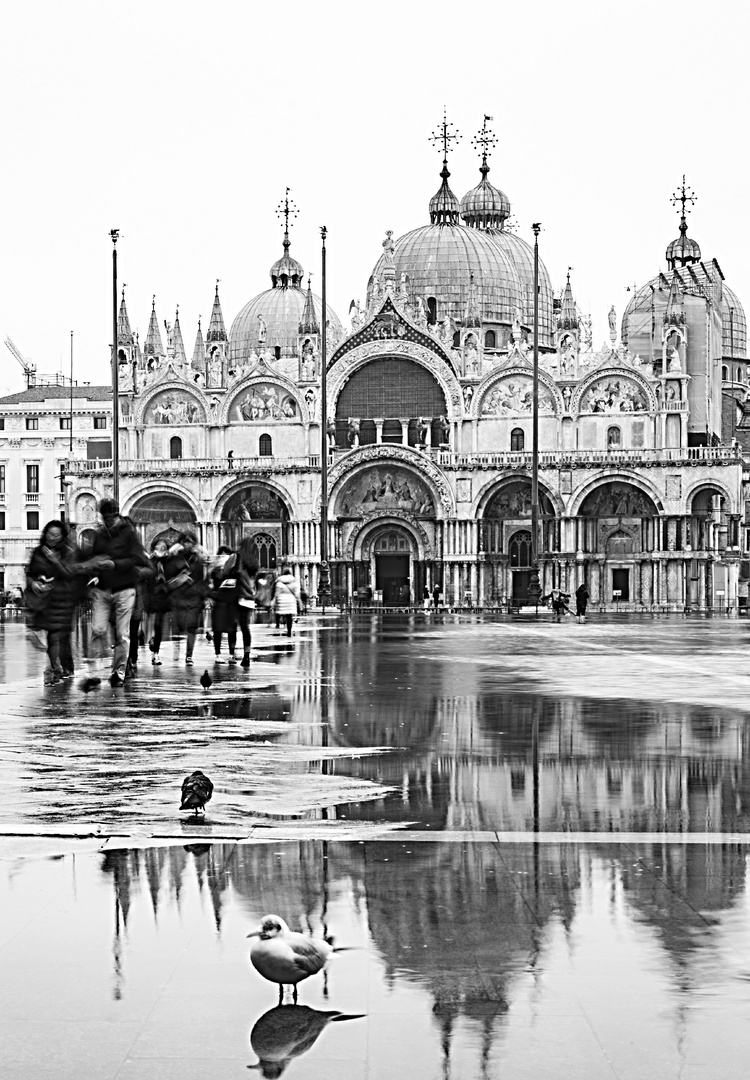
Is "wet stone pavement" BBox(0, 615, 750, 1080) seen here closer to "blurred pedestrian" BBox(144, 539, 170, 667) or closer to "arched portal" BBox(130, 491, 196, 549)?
"blurred pedestrian" BBox(144, 539, 170, 667)

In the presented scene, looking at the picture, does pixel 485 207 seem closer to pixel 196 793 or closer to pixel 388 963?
pixel 196 793

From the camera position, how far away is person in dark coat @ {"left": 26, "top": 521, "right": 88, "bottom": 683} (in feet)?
63.8

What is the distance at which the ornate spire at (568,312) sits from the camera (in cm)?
8762

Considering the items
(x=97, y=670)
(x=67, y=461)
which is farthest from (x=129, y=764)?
(x=67, y=461)

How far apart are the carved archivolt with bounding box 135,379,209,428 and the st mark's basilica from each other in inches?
3.4

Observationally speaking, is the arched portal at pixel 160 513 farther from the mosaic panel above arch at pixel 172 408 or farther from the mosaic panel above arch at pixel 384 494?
the mosaic panel above arch at pixel 384 494

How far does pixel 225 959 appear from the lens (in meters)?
6.48

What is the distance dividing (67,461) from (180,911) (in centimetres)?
8273

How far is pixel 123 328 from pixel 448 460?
23.0 metres

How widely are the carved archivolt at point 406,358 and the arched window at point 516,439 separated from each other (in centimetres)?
278

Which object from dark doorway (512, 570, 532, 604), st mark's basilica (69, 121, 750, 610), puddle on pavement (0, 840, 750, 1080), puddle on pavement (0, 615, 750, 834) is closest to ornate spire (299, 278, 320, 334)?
st mark's basilica (69, 121, 750, 610)

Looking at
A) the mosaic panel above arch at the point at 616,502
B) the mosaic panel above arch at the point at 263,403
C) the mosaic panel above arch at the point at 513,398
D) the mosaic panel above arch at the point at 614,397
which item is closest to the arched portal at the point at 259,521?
the mosaic panel above arch at the point at 263,403

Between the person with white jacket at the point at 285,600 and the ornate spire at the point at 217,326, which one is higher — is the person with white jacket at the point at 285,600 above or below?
below

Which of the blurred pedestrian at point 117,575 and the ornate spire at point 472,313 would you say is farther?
the ornate spire at point 472,313
